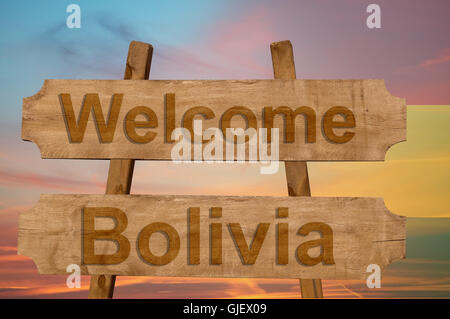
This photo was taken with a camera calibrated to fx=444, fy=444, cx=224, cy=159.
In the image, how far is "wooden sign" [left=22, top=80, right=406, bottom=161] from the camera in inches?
111

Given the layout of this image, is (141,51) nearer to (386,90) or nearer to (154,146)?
(154,146)

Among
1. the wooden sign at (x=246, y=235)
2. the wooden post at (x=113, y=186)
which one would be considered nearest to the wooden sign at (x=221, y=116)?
the wooden post at (x=113, y=186)

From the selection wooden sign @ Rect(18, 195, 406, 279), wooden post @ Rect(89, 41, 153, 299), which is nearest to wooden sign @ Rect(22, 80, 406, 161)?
wooden post @ Rect(89, 41, 153, 299)

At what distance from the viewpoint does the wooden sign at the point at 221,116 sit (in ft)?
9.21

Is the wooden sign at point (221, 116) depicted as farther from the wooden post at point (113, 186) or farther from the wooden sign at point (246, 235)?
the wooden sign at point (246, 235)

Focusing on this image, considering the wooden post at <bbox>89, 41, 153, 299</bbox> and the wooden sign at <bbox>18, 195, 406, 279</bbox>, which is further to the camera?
the wooden post at <bbox>89, 41, 153, 299</bbox>

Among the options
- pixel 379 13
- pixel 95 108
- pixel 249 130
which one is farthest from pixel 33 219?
pixel 379 13

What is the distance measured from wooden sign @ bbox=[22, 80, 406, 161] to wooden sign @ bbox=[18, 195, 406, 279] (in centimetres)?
31

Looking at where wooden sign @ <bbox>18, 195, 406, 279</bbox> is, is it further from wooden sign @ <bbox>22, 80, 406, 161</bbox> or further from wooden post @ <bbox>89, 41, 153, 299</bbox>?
wooden sign @ <bbox>22, 80, 406, 161</bbox>

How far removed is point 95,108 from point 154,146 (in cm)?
48

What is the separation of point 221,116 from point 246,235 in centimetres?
77

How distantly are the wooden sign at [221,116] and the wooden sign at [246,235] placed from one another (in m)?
0.31

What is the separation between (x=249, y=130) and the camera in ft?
9.27

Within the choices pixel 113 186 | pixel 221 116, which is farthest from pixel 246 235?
pixel 113 186
